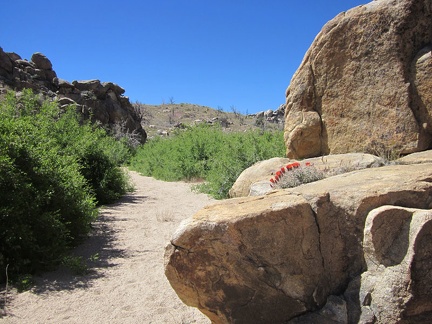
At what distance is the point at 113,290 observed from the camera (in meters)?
4.73

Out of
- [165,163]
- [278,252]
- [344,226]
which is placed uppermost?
[165,163]

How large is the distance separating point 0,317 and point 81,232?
2637 millimetres

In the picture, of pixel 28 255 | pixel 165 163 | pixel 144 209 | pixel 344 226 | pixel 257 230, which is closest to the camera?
pixel 257 230

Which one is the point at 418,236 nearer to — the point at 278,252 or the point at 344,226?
the point at 344,226

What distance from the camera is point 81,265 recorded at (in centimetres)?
543

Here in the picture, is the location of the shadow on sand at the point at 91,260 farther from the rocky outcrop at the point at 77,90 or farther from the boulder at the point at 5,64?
the boulder at the point at 5,64

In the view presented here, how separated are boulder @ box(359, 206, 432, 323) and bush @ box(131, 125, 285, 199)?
8.15 meters

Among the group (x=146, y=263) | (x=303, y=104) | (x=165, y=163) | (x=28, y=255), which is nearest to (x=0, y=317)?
(x=28, y=255)

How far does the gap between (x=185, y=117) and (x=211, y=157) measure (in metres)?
39.2

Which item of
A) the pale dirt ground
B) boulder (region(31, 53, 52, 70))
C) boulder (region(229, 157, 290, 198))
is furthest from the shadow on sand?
boulder (region(31, 53, 52, 70))

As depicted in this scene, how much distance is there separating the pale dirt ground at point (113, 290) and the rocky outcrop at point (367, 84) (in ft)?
11.3

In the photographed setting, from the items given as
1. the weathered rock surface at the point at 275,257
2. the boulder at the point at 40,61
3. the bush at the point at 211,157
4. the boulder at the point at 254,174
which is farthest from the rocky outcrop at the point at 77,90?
the weathered rock surface at the point at 275,257

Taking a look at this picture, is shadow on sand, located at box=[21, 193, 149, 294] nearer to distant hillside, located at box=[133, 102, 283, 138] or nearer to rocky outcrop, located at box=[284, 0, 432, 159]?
rocky outcrop, located at box=[284, 0, 432, 159]

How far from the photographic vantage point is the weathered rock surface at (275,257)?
286 centimetres
